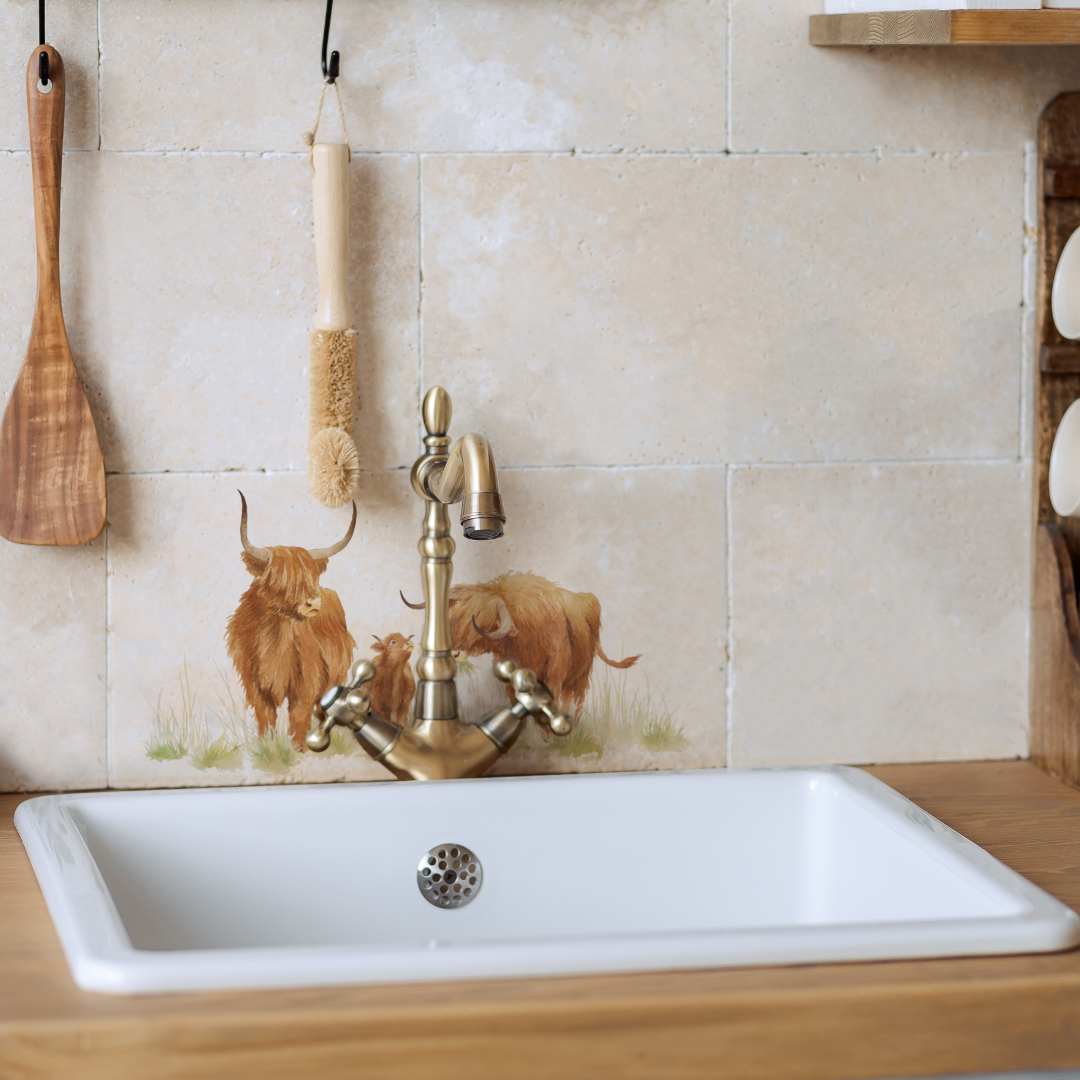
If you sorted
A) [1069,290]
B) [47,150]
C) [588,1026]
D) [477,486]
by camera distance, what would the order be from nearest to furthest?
[588,1026] < [477,486] < [47,150] < [1069,290]

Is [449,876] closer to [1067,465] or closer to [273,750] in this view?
[273,750]

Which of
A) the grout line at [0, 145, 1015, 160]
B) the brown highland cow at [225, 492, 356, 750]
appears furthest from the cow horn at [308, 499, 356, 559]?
the grout line at [0, 145, 1015, 160]

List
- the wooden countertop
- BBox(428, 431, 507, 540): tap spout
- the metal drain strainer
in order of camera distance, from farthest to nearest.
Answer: the metal drain strainer < BBox(428, 431, 507, 540): tap spout < the wooden countertop

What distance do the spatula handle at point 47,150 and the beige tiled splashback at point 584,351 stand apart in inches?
1.4

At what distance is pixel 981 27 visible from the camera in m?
0.96

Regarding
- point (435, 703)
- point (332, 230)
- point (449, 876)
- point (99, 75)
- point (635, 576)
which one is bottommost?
point (449, 876)

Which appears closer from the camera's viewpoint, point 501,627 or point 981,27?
point 981,27

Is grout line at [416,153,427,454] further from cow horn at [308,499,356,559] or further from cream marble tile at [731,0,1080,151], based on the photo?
cream marble tile at [731,0,1080,151]

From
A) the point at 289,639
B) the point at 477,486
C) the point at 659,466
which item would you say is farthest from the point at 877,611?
the point at 289,639

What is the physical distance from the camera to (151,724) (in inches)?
43.6

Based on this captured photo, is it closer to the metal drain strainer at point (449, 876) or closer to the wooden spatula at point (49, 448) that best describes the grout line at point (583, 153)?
the wooden spatula at point (49, 448)

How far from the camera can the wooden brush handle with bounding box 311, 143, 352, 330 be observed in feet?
3.41

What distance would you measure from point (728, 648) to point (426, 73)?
Answer: 646 mm

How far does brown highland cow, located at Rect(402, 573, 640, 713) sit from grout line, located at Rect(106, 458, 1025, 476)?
12 centimetres
